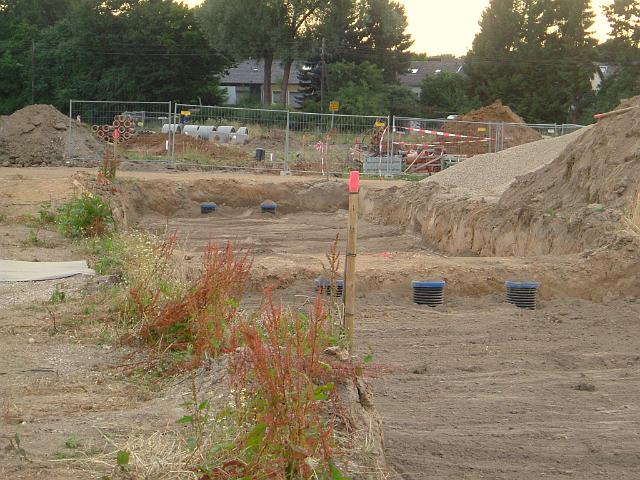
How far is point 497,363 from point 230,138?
27357 millimetres

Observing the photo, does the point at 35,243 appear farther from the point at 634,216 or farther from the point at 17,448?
the point at 17,448

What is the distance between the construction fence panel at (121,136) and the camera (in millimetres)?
30234

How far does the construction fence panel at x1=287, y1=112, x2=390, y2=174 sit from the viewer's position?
1182 inches

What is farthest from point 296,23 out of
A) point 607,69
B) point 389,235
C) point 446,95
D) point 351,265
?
point 351,265

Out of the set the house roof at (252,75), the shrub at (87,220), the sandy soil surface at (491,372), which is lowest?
the sandy soil surface at (491,372)

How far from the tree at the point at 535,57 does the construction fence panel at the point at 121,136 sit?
27.6 m

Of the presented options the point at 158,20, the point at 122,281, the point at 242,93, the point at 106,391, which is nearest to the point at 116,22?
the point at 158,20

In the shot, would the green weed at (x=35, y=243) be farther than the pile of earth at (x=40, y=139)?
No

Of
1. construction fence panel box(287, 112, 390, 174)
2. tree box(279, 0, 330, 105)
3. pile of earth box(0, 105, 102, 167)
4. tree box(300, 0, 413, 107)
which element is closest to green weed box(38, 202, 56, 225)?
pile of earth box(0, 105, 102, 167)

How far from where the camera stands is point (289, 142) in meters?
32.4

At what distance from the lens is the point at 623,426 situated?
7289 mm

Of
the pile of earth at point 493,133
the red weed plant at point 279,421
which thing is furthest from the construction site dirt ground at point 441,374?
the pile of earth at point 493,133

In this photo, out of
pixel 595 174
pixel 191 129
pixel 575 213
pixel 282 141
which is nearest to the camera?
pixel 575 213

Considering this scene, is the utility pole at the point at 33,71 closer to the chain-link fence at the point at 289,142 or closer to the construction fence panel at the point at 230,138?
the construction fence panel at the point at 230,138
